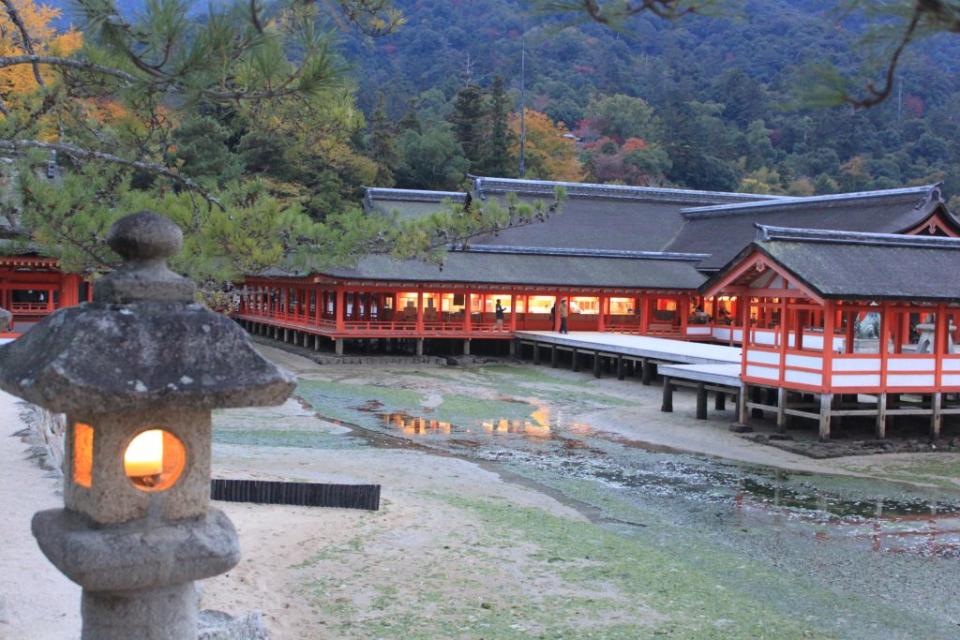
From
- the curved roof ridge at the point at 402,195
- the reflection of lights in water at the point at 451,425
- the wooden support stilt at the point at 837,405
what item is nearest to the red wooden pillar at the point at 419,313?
the curved roof ridge at the point at 402,195

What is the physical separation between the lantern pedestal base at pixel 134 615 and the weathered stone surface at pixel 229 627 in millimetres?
1919

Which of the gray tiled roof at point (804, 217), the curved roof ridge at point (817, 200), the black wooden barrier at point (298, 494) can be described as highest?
the curved roof ridge at point (817, 200)

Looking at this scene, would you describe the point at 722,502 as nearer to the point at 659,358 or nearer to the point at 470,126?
the point at 659,358

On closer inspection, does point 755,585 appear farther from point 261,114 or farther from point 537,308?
point 537,308

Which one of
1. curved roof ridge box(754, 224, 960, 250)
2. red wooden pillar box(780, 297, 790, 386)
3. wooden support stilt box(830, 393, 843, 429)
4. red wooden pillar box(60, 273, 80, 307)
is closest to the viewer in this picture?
red wooden pillar box(780, 297, 790, 386)

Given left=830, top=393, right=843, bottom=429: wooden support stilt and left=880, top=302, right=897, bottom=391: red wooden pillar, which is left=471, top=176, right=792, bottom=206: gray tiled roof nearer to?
left=830, top=393, right=843, bottom=429: wooden support stilt

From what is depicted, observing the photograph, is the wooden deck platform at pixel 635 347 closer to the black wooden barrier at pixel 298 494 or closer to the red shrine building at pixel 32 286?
the black wooden barrier at pixel 298 494

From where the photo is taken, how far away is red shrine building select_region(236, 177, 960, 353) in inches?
1160

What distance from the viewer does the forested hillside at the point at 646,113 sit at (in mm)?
52844

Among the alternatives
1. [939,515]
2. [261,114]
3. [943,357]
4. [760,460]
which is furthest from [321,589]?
[943,357]

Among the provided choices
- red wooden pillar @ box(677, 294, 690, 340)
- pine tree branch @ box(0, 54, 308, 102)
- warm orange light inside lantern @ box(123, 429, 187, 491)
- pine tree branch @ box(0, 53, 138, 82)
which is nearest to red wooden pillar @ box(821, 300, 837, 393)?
pine tree branch @ box(0, 54, 308, 102)

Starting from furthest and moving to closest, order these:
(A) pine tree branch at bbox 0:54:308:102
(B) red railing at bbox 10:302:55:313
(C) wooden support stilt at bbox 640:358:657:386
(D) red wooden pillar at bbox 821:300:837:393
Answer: (B) red railing at bbox 10:302:55:313 < (C) wooden support stilt at bbox 640:358:657:386 < (D) red wooden pillar at bbox 821:300:837:393 < (A) pine tree branch at bbox 0:54:308:102

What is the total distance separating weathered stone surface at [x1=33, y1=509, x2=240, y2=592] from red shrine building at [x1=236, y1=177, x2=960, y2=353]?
78.2 ft

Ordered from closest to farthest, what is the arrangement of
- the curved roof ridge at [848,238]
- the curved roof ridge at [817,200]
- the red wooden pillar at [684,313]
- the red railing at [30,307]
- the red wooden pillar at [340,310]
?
the curved roof ridge at [848,238] → the red railing at [30,307] → the curved roof ridge at [817,200] → the red wooden pillar at [340,310] → the red wooden pillar at [684,313]
